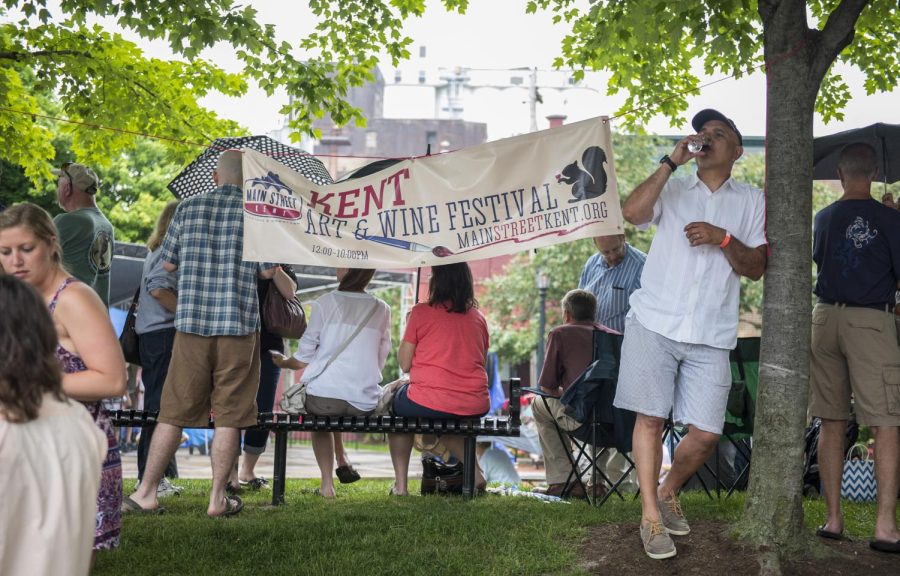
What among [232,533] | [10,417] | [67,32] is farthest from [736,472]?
[67,32]

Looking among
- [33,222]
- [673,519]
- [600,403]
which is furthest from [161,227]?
[673,519]

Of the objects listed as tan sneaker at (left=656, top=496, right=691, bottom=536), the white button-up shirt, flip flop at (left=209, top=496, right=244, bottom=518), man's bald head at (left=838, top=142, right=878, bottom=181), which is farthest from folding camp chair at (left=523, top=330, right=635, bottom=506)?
flip flop at (left=209, top=496, right=244, bottom=518)

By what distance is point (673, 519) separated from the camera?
577 cm

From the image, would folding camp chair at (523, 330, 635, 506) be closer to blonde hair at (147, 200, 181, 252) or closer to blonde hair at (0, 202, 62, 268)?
blonde hair at (147, 200, 181, 252)

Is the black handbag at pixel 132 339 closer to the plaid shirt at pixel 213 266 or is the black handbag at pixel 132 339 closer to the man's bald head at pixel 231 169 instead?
the plaid shirt at pixel 213 266

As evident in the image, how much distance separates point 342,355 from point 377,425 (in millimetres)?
648

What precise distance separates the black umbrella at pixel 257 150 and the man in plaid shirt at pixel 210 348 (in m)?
0.89

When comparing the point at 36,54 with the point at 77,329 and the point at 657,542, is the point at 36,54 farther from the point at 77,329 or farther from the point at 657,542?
the point at 657,542

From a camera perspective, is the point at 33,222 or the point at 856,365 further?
the point at 856,365

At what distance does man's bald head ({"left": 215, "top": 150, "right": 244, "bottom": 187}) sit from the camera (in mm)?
7199

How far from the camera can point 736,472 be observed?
29.9ft

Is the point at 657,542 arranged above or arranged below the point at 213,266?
Answer: below

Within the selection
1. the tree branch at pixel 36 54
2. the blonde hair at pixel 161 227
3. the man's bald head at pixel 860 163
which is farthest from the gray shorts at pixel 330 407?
the tree branch at pixel 36 54

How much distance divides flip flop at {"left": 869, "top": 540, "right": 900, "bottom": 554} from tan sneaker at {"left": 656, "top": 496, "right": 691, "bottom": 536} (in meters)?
1.04
